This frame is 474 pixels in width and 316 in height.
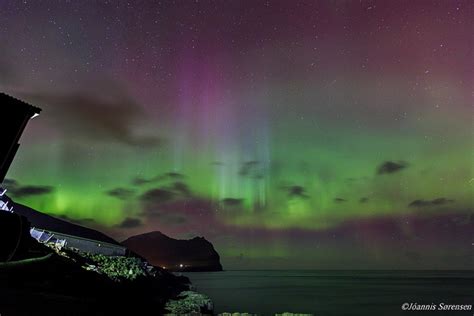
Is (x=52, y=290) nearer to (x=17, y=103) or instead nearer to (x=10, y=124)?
(x=10, y=124)

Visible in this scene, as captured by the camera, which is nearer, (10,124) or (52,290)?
(10,124)

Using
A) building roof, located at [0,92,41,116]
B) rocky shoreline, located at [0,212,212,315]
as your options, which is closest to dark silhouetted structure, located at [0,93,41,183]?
building roof, located at [0,92,41,116]

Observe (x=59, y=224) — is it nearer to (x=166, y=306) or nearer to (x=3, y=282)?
(x=166, y=306)

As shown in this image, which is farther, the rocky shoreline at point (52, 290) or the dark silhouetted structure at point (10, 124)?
the dark silhouetted structure at point (10, 124)

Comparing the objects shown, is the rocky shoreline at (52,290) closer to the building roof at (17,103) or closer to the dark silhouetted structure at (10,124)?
the dark silhouetted structure at (10,124)

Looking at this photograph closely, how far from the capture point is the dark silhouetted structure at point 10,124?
19000 millimetres

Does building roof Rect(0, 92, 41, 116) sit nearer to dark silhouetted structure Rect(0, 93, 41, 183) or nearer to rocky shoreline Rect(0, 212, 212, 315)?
dark silhouetted structure Rect(0, 93, 41, 183)

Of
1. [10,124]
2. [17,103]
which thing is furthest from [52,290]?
[17,103]

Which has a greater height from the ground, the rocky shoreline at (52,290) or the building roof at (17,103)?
the building roof at (17,103)

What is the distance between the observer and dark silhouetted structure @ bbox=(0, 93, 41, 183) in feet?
62.3

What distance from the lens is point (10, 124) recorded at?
19.2 m

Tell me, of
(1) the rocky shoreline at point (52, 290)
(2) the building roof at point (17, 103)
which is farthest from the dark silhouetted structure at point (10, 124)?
(1) the rocky shoreline at point (52, 290)

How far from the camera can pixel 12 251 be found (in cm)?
1680

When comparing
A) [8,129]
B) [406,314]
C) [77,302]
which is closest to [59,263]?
[77,302]
